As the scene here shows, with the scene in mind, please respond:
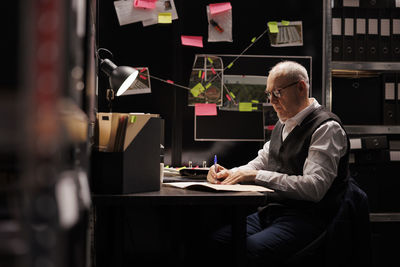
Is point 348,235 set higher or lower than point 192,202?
lower

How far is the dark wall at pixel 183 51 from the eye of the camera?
2.80 m

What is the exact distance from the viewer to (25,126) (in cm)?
34

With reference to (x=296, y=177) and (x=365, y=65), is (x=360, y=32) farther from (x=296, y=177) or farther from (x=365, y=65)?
(x=296, y=177)

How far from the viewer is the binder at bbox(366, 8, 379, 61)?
2758 mm

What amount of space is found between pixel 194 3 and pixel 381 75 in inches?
51.5

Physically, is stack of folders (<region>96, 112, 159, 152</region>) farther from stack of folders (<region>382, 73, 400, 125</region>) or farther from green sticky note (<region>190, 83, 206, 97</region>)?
stack of folders (<region>382, 73, 400, 125</region>)

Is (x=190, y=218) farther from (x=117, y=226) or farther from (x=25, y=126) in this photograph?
(x=25, y=126)

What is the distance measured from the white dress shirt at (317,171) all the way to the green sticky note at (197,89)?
1.11 meters

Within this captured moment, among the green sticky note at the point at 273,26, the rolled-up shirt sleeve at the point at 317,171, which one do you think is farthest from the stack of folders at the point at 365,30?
the rolled-up shirt sleeve at the point at 317,171

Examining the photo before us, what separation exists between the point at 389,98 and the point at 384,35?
1.33ft

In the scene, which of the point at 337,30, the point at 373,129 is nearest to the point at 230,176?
the point at 373,129

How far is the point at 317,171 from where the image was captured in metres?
1.74

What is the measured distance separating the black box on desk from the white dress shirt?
543mm

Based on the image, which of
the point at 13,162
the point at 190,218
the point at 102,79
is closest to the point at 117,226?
the point at 13,162
